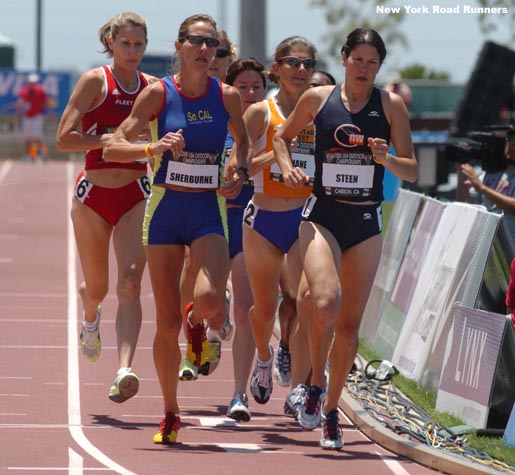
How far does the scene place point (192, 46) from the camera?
902cm

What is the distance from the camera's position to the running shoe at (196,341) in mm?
9445

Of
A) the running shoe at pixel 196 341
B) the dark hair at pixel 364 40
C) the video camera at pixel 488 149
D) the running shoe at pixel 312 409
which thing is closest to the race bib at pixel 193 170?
the running shoe at pixel 196 341

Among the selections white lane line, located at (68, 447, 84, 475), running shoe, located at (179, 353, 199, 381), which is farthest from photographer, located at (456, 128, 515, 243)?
white lane line, located at (68, 447, 84, 475)

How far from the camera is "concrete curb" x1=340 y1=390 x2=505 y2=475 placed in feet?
28.2

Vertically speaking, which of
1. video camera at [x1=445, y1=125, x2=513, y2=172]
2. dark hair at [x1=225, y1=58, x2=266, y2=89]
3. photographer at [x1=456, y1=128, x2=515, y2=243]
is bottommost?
photographer at [x1=456, y1=128, x2=515, y2=243]

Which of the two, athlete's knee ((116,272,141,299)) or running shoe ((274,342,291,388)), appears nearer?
athlete's knee ((116,272,141,299))

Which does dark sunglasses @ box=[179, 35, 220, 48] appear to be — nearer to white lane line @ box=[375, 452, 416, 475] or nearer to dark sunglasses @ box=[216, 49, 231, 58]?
dark sunglasses @ box=[216, 49, 231, 58]

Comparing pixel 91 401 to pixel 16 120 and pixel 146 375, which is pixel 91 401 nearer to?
pixel 146 375

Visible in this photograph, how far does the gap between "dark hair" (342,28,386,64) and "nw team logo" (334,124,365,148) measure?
0.44 m

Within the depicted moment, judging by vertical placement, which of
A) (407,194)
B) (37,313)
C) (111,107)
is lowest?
(37,313)

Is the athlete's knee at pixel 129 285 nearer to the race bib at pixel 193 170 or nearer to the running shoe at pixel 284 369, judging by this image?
the race bib at pixel 193 170

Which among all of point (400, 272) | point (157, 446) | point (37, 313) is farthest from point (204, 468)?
point (37, 313)

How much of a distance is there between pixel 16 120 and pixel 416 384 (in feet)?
139

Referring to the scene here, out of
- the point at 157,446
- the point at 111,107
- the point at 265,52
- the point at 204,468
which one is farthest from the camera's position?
the point at 265,52
